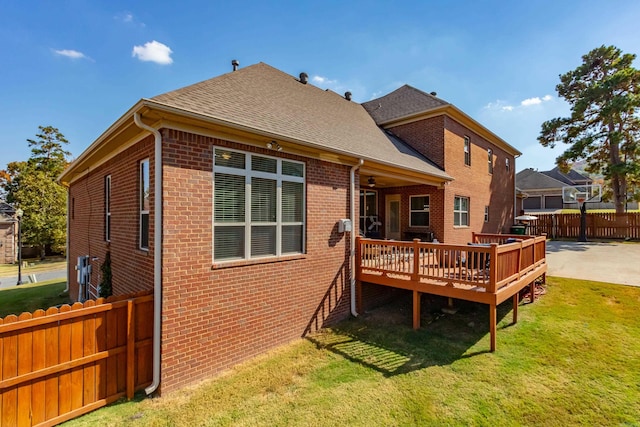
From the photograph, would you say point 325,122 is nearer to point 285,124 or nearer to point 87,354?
point 285,124

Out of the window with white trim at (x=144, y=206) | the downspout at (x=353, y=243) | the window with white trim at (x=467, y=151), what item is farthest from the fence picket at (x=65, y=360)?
the window with white trim at (x=467, y=151)

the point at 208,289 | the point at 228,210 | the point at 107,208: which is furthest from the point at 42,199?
the point at 208,289

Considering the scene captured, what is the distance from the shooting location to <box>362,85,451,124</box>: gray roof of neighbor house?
12023mm

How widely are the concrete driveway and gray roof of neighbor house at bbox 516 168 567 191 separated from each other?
2237 cm

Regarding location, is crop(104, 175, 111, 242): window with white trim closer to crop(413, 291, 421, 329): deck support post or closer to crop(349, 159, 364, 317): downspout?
crop(349, 159, 364, 317): downspout

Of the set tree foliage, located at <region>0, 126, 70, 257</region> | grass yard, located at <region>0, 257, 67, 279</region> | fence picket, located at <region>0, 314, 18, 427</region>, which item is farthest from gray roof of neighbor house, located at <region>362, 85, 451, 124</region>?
tree foliage, located at <region>0, 126, 70, 257</region>

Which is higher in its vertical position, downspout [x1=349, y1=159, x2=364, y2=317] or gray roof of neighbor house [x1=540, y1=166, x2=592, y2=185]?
gray roof of neighbor house [x1=540, y1=166, x2=592, y2=185]

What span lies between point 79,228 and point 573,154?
30593 mm

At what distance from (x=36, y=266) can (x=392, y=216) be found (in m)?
28.9

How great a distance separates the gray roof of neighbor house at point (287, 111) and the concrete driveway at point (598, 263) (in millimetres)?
5858

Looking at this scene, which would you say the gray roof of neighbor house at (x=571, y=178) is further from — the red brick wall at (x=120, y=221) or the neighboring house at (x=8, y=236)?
the neighboring house at (x=8, y=236)

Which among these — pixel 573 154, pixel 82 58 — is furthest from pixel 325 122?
pixel 573 154

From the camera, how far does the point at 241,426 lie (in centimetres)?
354

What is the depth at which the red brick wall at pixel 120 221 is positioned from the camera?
503cm
